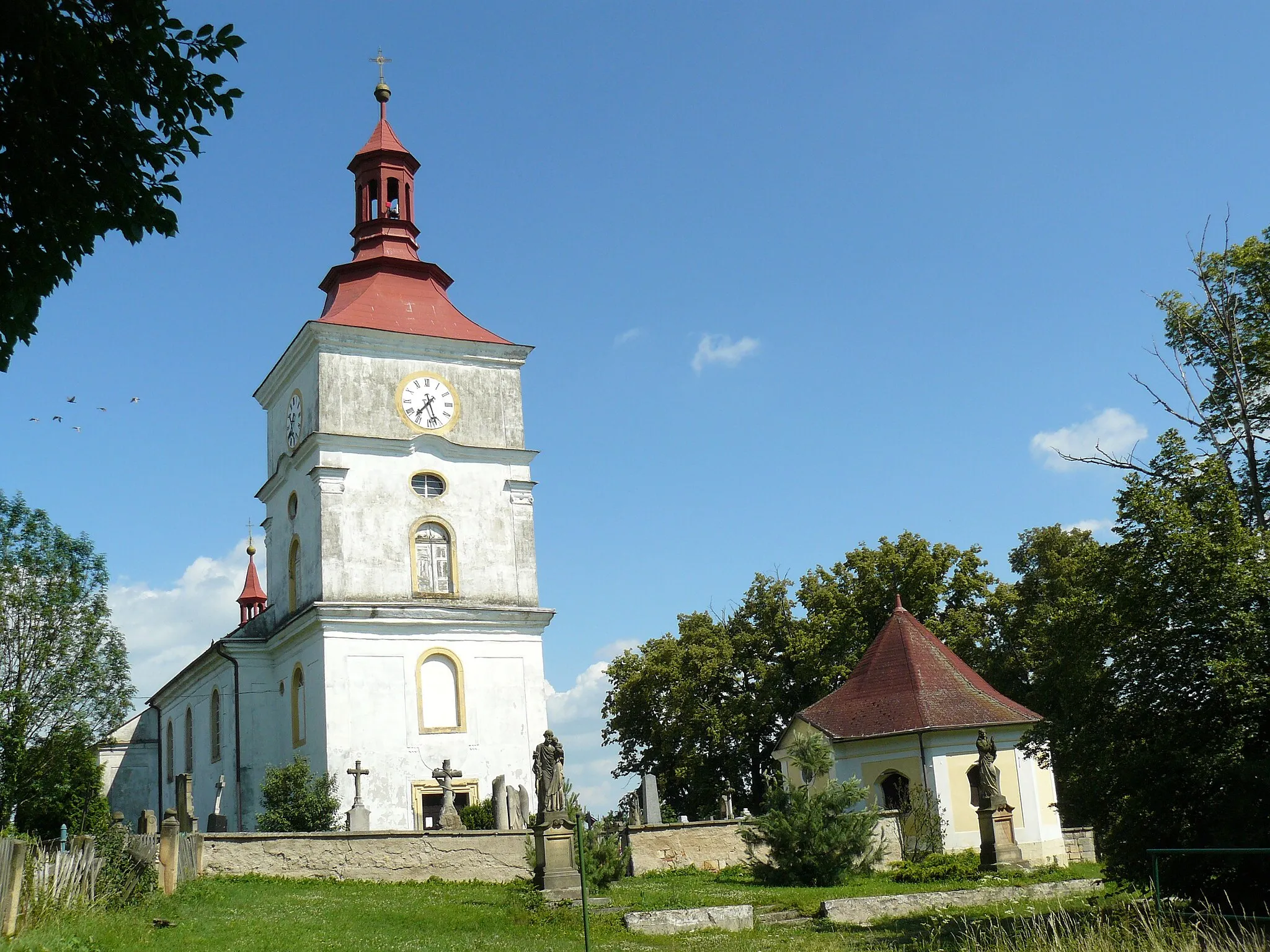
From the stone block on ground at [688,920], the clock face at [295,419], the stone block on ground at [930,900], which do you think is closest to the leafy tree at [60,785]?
the clock face at [295,419]

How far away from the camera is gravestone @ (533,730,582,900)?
18.5m

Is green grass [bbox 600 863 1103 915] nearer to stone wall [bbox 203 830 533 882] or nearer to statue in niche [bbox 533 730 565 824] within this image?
statue in niche [bbox 533 730 565 824]

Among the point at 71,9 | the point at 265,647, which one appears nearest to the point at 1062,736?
the point at 71,9

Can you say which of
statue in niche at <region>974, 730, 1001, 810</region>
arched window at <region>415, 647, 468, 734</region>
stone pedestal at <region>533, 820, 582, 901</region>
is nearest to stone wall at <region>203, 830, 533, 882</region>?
stone pedestal at <region>533, 820, 582, 901</region>

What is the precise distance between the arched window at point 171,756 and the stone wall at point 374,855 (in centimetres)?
2310

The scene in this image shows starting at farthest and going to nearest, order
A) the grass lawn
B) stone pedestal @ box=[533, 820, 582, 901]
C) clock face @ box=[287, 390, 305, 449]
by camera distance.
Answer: clock face @ box=[287, 390, 305, 449] < stone pedestal @ box=[533, 820, 582, 901] < the grass lawn

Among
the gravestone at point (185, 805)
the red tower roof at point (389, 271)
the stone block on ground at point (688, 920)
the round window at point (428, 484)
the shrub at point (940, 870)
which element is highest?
the red tower roof at point (389, 271)

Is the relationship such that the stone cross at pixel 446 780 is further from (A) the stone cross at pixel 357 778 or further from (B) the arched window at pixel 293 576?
(B) the arched window at pixel 293 576

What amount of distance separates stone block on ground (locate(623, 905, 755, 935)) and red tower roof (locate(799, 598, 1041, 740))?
14.7 meters

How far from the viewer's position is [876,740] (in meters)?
30.7

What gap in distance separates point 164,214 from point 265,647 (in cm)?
2730

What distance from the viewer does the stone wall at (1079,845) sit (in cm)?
2977

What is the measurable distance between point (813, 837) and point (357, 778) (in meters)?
11.2

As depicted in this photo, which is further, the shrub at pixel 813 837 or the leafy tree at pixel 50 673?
the leafy tree at pixel 50 673
